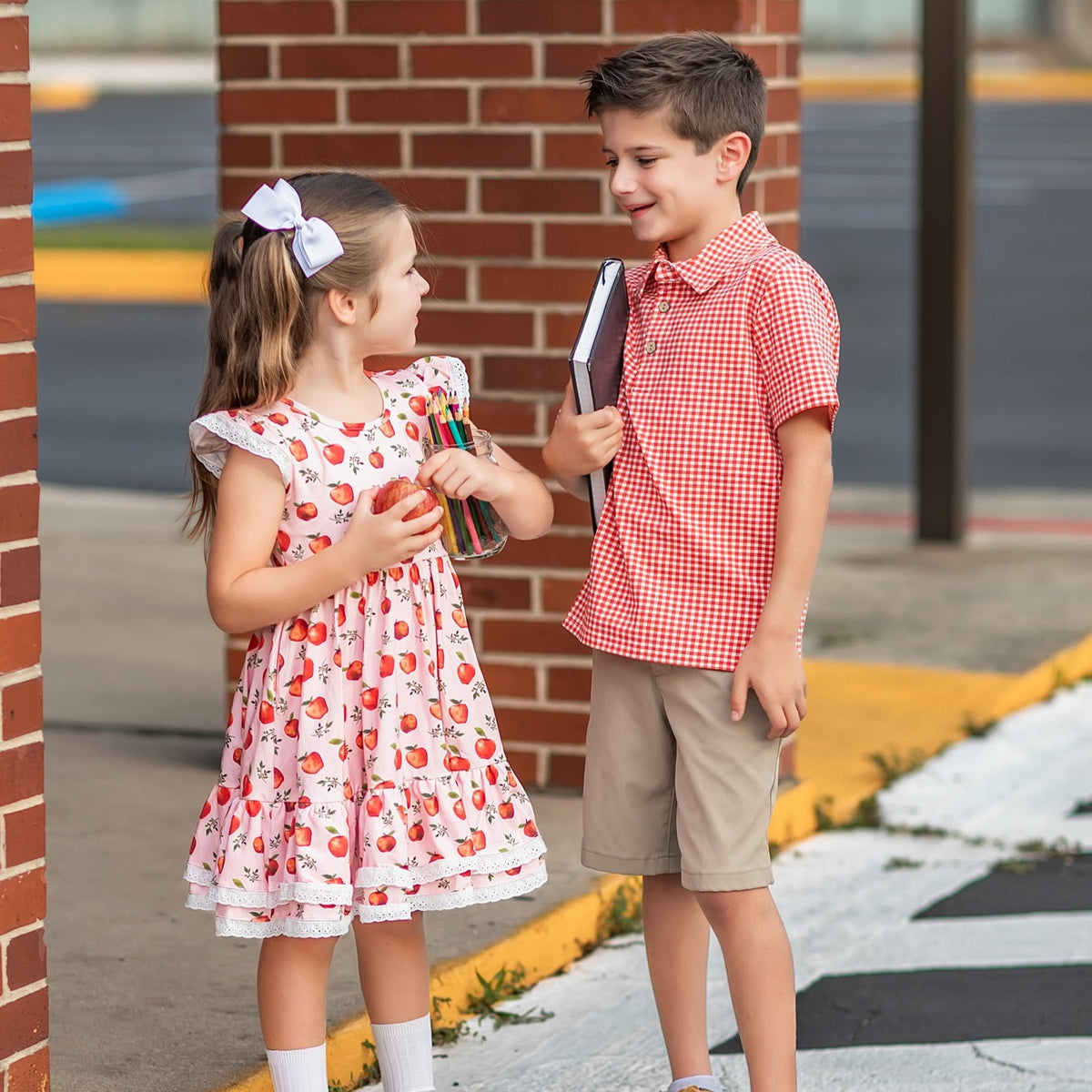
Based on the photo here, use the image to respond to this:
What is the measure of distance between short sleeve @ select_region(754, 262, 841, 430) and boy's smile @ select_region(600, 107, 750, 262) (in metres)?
0.16

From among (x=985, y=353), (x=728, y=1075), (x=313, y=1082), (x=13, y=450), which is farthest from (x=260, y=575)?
(x=985, y=353)

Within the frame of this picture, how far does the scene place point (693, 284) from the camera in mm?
3145

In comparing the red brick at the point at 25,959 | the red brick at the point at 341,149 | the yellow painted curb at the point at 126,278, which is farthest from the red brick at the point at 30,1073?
the yellow painted curb at the point at 126,278

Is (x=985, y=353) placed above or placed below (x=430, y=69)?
below

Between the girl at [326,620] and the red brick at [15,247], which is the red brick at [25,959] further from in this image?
the red brick at [15,247]

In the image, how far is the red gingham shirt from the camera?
3074 millimetres

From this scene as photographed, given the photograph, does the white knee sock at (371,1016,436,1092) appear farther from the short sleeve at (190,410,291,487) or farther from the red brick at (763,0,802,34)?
the red brick at (763,0,802,34)

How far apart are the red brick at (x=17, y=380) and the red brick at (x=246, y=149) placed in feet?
6.93

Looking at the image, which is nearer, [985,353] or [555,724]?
[555,724]

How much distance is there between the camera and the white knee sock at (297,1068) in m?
3.10

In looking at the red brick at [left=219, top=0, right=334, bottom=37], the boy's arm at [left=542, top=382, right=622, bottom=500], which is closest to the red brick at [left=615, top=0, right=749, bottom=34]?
the red brick at [left=219, top=0, right=334, bottom=37]

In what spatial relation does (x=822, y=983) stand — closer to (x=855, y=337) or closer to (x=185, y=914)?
(x=185, y=914)

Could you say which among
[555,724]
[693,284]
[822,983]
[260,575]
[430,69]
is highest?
[430,69]

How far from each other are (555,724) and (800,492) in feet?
6.85
